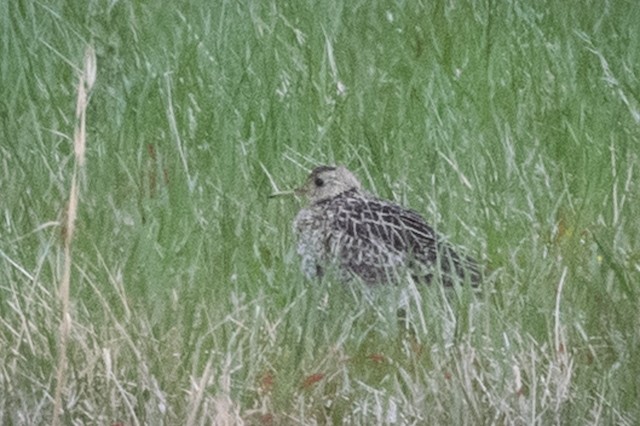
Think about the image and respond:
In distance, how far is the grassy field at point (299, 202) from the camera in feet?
12.9

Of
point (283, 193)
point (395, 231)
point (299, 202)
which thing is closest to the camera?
point (395, 231)

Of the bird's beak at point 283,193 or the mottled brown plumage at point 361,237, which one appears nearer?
the mottled brown plumage at point 361,237

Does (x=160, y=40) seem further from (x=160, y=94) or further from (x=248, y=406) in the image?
(x=248, y=406)

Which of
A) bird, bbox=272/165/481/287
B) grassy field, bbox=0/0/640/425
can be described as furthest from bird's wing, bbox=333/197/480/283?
grassy field, bbox=0/0/640/425

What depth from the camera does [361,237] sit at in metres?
5.20

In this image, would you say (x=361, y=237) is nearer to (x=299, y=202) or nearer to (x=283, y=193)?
(x=283, y=193)

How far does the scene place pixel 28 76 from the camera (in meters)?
6.34

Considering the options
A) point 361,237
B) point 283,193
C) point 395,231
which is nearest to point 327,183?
point 283,193

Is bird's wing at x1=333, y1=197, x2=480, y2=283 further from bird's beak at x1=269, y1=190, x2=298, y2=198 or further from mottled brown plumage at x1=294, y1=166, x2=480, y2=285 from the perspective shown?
bird's beak at x1=269, y1=190, x2=298, y2=198

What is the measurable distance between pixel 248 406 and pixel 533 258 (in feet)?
3.67

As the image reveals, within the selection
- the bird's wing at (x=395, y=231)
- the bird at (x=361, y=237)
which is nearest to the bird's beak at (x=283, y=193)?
the bird at (x=361, y=237)

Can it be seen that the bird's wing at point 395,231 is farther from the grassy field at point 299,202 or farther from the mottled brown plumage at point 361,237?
the grassy field at point 299,202

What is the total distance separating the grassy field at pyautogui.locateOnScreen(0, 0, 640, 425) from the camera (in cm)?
392

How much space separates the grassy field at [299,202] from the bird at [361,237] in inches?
3.6
